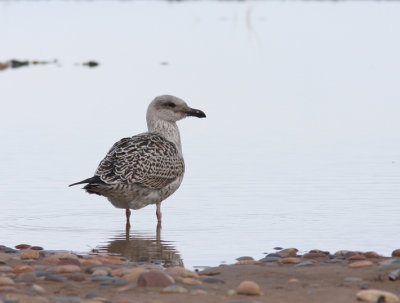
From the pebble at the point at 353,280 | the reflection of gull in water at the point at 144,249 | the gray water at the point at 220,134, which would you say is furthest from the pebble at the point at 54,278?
the pebble at the point at 353,280

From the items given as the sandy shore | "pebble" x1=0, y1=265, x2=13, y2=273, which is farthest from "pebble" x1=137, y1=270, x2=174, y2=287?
"pebble" x1=0, y1=265, x2=13, y2=273

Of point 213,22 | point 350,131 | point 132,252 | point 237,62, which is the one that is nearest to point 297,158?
point 350,131

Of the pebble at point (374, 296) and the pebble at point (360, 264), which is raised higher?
the pebble at point (360, 264)

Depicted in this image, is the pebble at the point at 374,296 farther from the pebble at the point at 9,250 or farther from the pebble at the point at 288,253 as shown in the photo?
the pebble at the point at 9,250

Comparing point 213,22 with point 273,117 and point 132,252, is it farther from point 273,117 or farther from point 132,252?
point 132,252

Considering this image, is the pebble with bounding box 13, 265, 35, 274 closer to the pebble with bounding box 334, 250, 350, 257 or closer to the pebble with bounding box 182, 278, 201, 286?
the pebble with bounding box 182, 278, 201, 286

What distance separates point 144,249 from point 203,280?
2.54 metres

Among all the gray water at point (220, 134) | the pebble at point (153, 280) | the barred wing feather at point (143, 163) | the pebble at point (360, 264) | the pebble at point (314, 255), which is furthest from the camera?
the barred wing feather at point (143, 163)

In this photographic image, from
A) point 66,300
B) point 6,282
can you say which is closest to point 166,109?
point 6,282

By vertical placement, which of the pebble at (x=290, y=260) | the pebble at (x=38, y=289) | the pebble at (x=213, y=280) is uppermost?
the pebble at (x=290, y=260)

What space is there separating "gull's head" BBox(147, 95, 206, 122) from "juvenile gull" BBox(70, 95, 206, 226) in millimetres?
18

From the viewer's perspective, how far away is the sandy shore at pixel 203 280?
7203 millimetres

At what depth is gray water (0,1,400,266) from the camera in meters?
10.8

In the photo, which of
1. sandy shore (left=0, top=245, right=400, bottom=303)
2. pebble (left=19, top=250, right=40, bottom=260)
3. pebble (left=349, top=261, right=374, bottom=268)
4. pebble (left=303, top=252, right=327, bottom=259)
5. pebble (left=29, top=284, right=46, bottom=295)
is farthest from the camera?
pebble (left=303, top=252, right=327, bottom=259)
